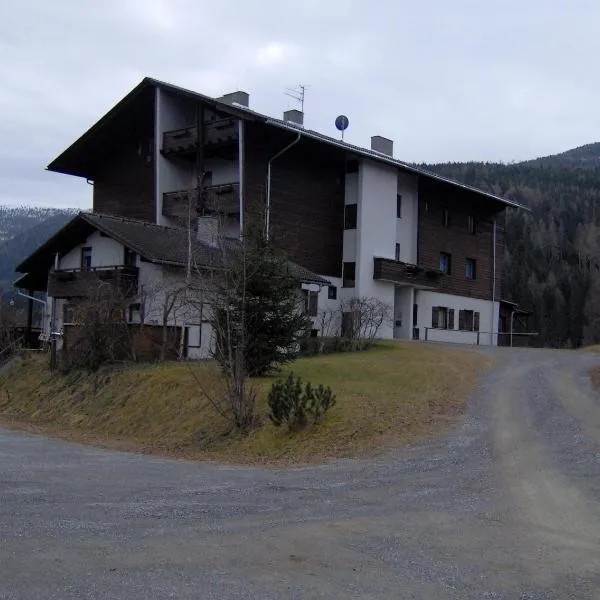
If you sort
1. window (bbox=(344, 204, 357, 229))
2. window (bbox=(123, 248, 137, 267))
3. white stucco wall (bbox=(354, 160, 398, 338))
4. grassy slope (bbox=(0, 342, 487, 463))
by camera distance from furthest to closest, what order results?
window (bbox=(344, 204, 357, 229))
white stucco wall (bbox=(354, 160, 398, 338))
window (bbox=(123, 248, 137, 267))
grassy slope (bbox=(0, 342, 487, 463))

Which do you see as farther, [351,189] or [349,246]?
[351,189]

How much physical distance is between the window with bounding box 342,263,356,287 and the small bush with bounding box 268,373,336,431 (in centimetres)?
2303

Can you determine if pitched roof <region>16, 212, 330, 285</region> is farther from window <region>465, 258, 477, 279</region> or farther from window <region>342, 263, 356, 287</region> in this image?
window <region>465, 258, 477, 279</region>

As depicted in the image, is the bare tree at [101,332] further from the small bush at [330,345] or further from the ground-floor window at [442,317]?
the ground-floor window at [442,317]

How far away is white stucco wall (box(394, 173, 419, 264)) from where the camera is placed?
42.5 meters

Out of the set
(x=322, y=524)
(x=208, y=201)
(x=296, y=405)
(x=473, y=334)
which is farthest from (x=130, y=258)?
(x=322, y=524)

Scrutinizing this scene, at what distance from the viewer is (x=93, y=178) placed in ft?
141

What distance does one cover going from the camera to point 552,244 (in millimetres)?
118312

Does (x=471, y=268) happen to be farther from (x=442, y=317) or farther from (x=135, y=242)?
(x=135, y=242)

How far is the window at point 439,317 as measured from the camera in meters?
44.1

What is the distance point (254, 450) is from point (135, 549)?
26.7 feet

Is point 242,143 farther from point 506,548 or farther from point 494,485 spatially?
point 506,548

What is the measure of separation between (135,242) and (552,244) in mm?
98669

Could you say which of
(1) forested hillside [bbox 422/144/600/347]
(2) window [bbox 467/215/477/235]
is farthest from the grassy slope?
(1) forested hillside [bbox 422/144/600/347]
